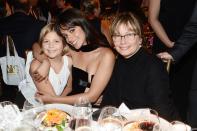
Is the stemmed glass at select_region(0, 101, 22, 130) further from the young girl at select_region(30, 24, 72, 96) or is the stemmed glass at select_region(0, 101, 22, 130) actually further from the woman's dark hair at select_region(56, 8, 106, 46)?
the woman's dark hair at select_region(56, 8, 106, 46)

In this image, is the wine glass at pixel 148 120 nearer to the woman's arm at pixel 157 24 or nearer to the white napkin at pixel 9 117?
the white napkin at pixel 9 117

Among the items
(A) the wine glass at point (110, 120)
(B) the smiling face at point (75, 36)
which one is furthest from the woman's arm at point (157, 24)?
(A) the wine glass at point (110, 120)

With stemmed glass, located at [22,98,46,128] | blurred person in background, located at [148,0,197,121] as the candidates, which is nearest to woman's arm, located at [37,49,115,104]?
stemmed glass, located at [22,98,46,128]

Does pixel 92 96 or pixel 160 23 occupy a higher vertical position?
pixel 160 23

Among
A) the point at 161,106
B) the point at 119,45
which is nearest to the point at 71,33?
the point at 119,45

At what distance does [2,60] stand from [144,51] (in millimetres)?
1593

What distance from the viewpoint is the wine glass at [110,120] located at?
185cm

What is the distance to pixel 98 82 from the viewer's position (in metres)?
2.69

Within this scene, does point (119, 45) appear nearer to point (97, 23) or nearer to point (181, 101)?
point (97, 23)

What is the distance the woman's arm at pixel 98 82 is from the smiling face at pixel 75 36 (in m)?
0.20

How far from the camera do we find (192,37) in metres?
2.84

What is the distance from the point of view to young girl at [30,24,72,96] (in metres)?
2.76

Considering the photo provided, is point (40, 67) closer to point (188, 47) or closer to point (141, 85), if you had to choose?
point (141, 85)

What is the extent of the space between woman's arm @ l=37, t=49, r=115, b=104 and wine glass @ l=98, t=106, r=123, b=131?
2.32 feet
